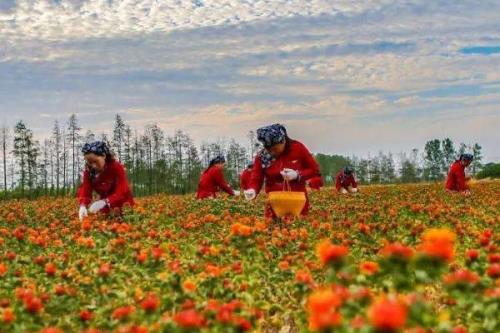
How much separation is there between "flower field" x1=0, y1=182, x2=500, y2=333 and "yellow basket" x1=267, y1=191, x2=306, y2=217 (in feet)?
2.31

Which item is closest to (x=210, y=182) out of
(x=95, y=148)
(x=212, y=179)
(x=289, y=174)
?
(x=212, y=179)

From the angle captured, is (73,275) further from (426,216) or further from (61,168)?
(61,168)

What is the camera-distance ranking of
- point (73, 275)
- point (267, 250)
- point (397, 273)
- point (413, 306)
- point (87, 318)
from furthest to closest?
point (267, 250), point (73, 275), point (87, 318), point (397, 273), point (413, 306)

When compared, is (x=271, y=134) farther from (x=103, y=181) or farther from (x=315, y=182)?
(x=103, y=181)

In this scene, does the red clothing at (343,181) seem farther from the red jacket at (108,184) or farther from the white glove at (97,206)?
the white glove at (97,206)

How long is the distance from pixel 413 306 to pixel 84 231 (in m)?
4.80

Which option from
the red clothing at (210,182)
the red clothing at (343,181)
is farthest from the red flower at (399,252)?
the red clothing at (343,181)

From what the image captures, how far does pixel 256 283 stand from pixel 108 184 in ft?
17.7

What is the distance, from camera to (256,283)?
461 cm

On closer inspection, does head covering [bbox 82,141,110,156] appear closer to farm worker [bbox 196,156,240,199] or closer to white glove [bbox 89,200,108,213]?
white glove [bbox 89,200,108,213]

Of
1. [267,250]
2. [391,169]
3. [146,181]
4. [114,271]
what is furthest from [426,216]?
[391,169]

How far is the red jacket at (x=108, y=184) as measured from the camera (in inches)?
369

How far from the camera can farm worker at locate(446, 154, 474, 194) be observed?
59.4 ft

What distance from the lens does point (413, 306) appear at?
242 centimetres
